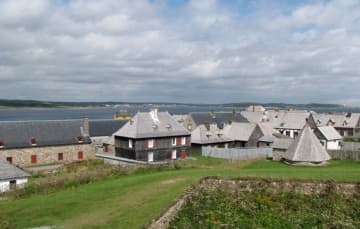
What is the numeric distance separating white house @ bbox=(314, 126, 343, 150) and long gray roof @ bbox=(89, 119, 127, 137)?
3349 centimetres

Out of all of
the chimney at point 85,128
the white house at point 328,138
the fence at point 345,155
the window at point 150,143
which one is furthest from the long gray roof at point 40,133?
the white house at point 328,138

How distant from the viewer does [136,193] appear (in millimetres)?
21062

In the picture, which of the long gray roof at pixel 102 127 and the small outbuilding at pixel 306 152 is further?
the long gray roof at pixel 102 127

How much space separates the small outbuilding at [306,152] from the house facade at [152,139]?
15662 millimetres

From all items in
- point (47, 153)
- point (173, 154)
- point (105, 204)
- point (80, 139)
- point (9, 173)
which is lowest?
point (173, 154)

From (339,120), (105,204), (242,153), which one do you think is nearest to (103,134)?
(242,153)

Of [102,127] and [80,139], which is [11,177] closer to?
[80,139]

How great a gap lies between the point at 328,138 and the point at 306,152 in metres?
21.8

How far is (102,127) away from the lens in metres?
62.1

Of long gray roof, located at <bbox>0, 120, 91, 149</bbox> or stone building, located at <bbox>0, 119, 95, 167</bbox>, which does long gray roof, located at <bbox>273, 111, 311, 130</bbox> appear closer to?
stone building, located at <bbox>0, 119, 95, 167</bbox>

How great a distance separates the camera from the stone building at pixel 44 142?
45.3m

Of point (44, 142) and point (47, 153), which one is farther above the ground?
point (44, 142)

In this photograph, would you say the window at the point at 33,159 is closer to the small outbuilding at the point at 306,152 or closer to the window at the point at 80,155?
the window at the point at 80,155

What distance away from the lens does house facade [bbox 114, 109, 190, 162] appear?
46.5m
